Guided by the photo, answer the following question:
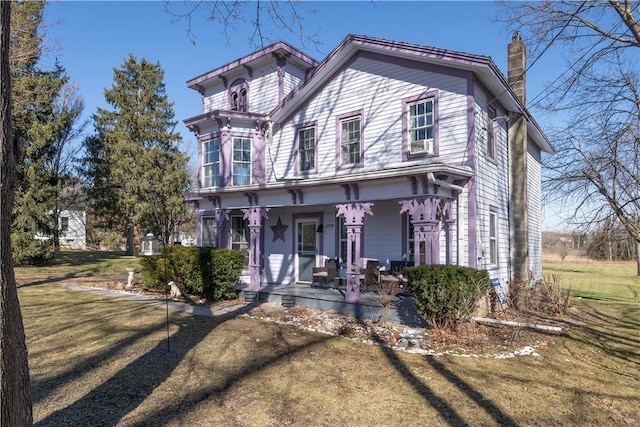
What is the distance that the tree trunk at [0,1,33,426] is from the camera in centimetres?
300

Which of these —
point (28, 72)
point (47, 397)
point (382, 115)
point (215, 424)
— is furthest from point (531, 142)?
point (28, 72)

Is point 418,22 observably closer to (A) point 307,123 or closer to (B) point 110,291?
(A) point 307,123

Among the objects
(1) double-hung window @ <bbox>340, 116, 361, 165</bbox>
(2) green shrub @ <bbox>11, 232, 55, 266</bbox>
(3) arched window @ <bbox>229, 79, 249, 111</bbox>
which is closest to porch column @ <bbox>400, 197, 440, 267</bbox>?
(1) double-hung window @ <bbox>340, 116, 361, 165</bbox>

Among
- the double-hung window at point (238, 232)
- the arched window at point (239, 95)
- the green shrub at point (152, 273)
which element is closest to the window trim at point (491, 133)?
the double-hung window at point (238, 232)

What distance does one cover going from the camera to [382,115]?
11508 millimetres

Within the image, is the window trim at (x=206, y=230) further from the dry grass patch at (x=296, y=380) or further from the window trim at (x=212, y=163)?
the dry grass patch at (x=296, y=380)

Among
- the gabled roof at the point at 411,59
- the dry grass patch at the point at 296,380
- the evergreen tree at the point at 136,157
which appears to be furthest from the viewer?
the evergreen tree at the point at 136,157

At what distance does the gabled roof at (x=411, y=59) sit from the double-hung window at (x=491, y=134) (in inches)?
17.6

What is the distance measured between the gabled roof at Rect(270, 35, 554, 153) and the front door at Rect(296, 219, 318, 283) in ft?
12.9

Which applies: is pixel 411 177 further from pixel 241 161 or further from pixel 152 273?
pixel 152 273

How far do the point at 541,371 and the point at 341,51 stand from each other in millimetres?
9907

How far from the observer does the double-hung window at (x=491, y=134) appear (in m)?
11.1

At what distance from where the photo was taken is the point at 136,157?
97.2 ft

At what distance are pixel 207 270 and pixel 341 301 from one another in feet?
14.4
